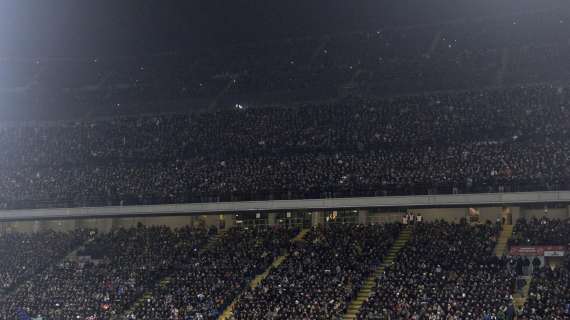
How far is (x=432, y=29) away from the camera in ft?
222

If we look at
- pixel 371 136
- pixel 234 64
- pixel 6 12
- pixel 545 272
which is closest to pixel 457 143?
pixel 371 136

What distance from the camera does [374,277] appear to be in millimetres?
46375

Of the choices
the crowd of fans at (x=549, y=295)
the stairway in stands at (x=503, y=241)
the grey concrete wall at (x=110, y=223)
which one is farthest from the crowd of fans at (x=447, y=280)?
the grey concrete wall at (x=110, y=223)

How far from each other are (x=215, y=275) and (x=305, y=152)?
11915 millimetres

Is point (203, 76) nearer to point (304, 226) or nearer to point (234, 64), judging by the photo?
point (234, 64)

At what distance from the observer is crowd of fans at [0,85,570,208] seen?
50406 millimetres

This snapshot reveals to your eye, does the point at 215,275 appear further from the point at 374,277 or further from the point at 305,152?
the point at 305,152

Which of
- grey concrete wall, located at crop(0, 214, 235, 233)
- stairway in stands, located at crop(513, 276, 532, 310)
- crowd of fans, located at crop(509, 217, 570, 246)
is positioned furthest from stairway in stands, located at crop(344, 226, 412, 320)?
grey concrete wall, located at crop(0, 214, 235, 233)

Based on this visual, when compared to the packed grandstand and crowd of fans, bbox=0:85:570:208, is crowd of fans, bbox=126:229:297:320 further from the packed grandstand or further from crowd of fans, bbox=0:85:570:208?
crowd of fans, bbox=0:85:570:208

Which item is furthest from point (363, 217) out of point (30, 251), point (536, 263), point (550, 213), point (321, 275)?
point (30, 251)

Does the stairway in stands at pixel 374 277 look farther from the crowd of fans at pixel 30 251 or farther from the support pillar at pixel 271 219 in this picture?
the crowd of fans at pixel 30 251

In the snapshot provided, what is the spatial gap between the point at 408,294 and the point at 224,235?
48.8 feet

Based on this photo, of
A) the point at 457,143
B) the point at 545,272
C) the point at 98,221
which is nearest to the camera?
the point at 545,272

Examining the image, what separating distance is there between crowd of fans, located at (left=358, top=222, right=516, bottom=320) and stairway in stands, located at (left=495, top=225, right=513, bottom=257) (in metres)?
0.78
